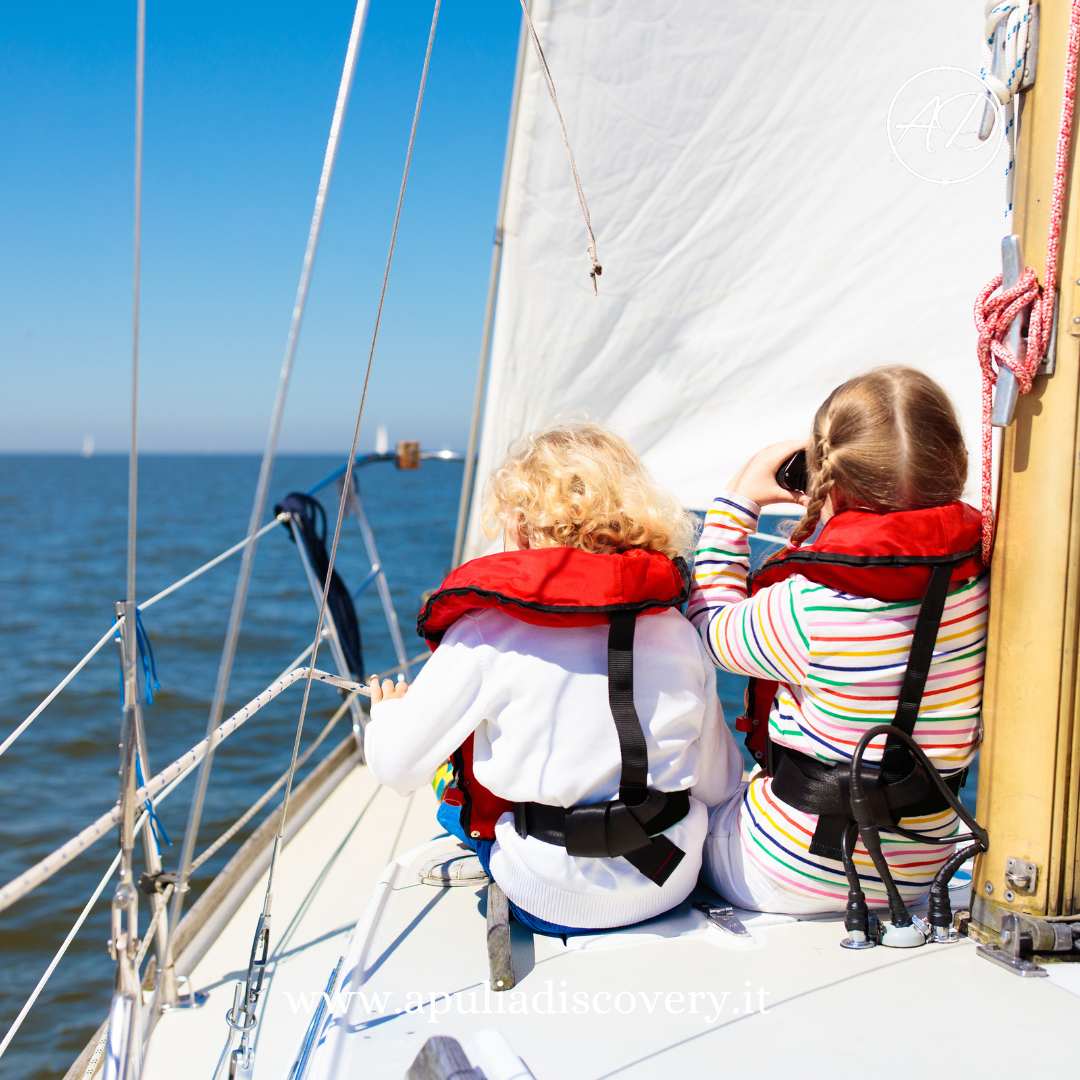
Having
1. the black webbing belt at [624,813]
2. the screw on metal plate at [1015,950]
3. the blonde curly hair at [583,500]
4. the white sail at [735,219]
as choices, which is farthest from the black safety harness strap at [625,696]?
the white sail at [735,219]

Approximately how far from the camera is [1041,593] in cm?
112

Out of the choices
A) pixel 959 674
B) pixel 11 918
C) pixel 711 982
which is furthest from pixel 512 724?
pixel 11 918

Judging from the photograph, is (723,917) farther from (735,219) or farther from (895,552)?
(735,219)

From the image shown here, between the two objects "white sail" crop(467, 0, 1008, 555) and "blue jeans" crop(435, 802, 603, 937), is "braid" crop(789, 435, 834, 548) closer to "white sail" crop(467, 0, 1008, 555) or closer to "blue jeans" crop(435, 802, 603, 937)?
"blue jeans" crop(435, 802, 603, 937)

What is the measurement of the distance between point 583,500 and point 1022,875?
0.65m

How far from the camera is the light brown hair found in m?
1.19

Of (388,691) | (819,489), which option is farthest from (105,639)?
(819,489)

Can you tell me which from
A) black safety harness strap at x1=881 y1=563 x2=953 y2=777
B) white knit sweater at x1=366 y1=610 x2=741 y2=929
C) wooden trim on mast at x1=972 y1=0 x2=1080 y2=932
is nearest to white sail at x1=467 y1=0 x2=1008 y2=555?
wooden trim on mast at x1=972 y1=0 x2=1080 y2=932

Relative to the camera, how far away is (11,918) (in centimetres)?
325

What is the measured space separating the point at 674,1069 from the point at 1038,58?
3.69 feet

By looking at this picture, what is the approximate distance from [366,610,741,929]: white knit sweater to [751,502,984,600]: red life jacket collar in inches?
8.4

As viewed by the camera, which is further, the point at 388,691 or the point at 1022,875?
the point at 388,691

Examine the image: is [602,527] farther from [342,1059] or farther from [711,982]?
[342,1059]

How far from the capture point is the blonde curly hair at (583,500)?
1.24 metres
